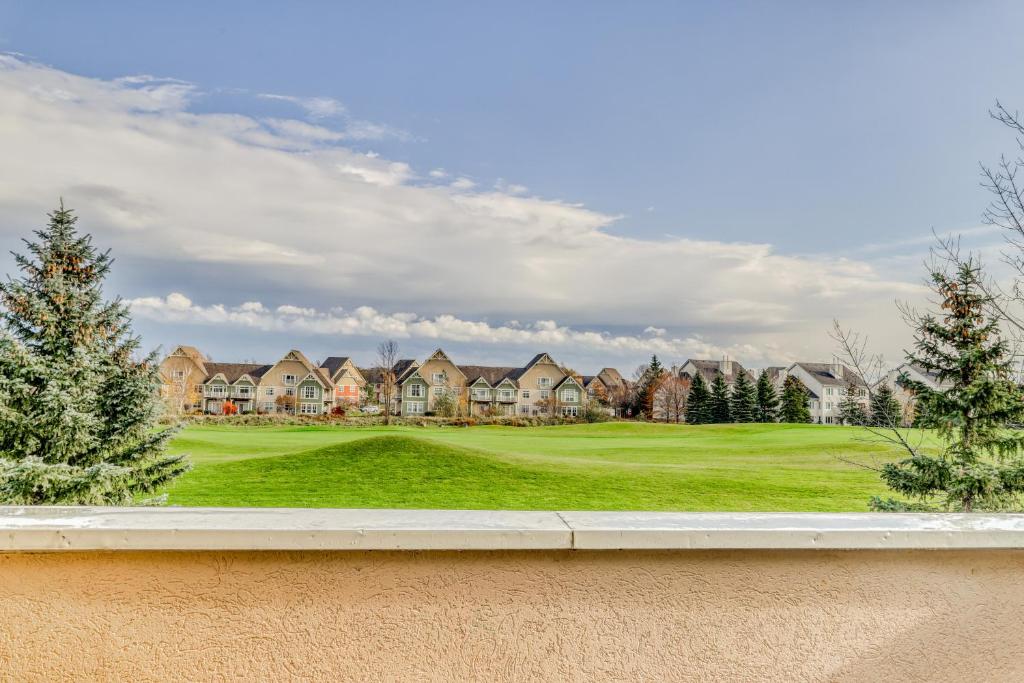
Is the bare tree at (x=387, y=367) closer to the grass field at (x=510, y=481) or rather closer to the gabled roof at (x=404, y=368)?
the gabled roof at (x=404, y=368)

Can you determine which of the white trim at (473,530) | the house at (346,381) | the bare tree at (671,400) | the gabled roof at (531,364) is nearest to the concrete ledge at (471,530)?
the white trim at (473,530)

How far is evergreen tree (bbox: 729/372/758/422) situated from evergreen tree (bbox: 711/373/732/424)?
246 millimetres

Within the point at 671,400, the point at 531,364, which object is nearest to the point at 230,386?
the point at 531,364

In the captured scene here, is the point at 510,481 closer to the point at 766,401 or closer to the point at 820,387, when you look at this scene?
the point at 766,401

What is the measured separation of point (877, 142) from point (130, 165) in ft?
58.8

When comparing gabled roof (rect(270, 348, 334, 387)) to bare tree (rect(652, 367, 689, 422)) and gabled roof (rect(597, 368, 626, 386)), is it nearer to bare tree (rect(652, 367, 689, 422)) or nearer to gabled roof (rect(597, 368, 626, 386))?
gabled roof (rect(597, 368, 626, 386))

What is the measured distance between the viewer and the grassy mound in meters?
9.96

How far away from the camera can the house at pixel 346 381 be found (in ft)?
108

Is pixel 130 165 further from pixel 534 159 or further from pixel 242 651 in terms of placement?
pixel 242 651

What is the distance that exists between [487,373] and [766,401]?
15100mm

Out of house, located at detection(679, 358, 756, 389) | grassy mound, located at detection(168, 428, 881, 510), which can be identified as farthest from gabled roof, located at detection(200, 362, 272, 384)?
house, located at detection(679, 358, 756, 389)

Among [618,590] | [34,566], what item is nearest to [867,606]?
[618,590]

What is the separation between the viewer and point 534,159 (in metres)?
12.9

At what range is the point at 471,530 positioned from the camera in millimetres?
1357
